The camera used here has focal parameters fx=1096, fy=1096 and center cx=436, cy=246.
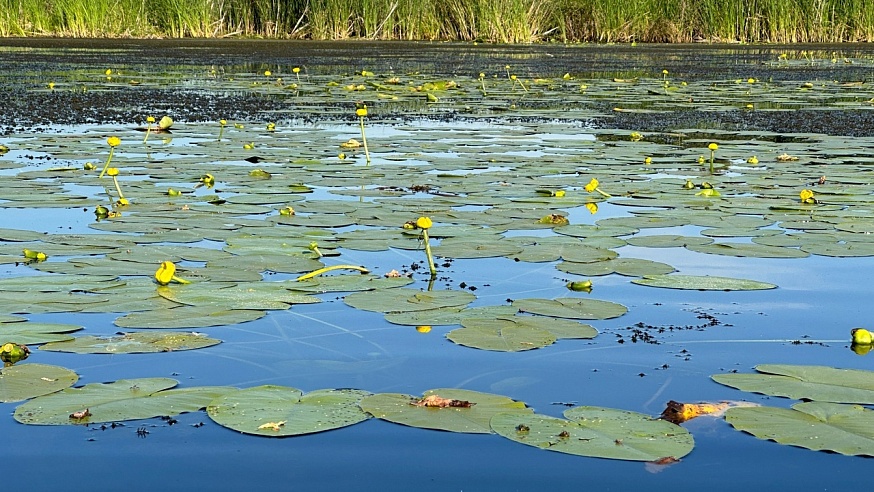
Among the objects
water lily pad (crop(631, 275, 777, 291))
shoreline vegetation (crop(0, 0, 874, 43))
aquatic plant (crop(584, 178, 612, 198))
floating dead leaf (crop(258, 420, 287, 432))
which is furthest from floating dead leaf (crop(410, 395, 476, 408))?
shoreline vegetation (crop(0, 0, 874, 43))

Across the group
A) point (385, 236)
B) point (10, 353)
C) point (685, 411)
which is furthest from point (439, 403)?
point (385, 236)

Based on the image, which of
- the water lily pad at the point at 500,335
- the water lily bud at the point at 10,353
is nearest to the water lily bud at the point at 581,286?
the water lily pad at the point at 500,335

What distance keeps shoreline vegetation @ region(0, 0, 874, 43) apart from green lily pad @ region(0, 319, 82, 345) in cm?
1693

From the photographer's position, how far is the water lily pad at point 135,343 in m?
2.14

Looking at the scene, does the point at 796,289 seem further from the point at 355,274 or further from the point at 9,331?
the point at 9,331

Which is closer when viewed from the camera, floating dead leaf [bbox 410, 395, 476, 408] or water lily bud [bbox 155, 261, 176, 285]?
floating dead leaf [bbox 410, 395, 476, 408]

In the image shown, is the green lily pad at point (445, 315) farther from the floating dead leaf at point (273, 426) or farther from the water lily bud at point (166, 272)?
the floating dead leaf at point (273, 426)

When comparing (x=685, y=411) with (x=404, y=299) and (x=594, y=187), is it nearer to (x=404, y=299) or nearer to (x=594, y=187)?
(x=404, y=299)

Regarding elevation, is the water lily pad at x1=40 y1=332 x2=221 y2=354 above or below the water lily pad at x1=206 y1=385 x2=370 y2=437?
above

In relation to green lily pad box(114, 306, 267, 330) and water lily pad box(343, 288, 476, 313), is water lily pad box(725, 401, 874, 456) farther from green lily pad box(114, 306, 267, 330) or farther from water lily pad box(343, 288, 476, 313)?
green lily pad box(114, 306, 267, 330)

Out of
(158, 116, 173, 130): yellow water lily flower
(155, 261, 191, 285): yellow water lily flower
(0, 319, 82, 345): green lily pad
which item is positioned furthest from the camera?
(158, 116, 173, 130): yellow water lily flower

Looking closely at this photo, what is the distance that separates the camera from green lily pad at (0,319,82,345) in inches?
85.4

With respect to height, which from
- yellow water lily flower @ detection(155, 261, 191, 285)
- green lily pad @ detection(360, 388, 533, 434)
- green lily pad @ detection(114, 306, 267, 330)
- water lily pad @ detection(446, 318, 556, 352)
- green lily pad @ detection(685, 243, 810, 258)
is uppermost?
yellow water lily flower @ detection(155, 261, 191, 285)

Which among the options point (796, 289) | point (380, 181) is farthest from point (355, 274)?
point (380, 181)
